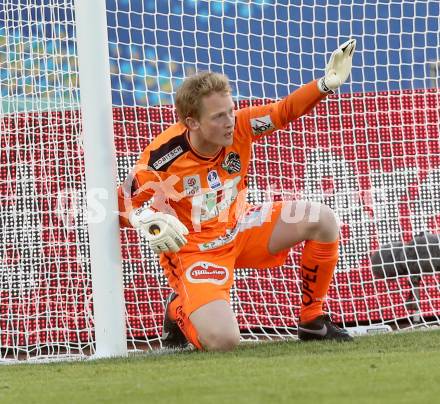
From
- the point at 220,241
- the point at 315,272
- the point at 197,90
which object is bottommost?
the point at 315,272

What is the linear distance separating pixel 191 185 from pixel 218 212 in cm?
18

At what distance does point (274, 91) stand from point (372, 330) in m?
1.49

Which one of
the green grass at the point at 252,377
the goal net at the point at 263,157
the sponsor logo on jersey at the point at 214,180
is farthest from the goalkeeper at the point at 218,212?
the goal net at the point at 263,157

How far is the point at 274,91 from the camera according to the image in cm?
568

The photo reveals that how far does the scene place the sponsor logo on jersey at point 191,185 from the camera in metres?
4.25

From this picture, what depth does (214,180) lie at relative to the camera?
4.30 meters

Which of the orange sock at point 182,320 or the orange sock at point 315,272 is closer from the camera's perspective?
the orange sock at point 182,320

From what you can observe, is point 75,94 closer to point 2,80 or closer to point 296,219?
point 2,80

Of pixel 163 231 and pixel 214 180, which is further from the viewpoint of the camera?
pixel 214 180

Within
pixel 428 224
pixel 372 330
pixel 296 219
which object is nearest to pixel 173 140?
pixel 296 219

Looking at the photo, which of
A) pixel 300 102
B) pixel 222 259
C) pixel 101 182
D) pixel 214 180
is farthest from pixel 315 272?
pixel 101 182

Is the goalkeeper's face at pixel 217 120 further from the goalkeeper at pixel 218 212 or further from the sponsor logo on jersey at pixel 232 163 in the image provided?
the sponsor logo on jersey at pixel 232 163

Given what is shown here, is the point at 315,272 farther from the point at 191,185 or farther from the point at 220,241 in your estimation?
the point at 191,185

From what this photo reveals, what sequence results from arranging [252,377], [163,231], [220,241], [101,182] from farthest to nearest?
[220,241] < [101,182] < [163,231] < [252,377]
